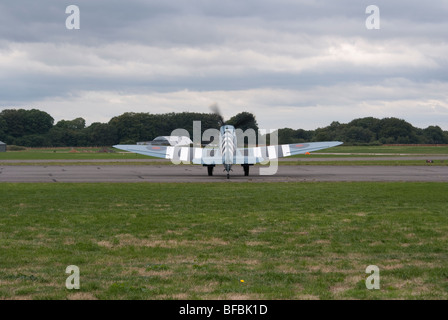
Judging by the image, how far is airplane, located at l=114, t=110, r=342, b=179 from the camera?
35.9 meters

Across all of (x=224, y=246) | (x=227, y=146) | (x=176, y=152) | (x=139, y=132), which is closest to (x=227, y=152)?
(x=227, y=146)

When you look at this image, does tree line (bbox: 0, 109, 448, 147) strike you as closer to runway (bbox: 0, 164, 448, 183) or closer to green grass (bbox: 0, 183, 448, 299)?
runway (bbox: 0, 164, 448, 183)

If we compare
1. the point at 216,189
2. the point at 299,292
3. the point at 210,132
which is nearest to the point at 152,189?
the point at 216,189

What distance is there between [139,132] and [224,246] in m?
106

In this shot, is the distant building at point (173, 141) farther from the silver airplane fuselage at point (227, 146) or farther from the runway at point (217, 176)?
the silver airplane fuselage at point (227, 146)

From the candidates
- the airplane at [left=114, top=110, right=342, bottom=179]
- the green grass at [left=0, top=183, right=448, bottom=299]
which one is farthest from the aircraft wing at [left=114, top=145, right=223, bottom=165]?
the green grass at [left=0, top=183, right=448, bottom=299]

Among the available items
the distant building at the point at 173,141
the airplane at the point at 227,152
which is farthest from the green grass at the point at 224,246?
the distant building at the point at 173,141

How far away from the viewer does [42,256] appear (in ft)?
34.5

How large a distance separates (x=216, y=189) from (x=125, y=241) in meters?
13.4

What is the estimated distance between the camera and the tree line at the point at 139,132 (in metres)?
117

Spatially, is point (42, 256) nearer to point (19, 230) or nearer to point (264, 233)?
point (19, 230)

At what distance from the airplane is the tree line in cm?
6309

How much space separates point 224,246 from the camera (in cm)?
1154

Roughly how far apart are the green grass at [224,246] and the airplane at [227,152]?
1449cm
